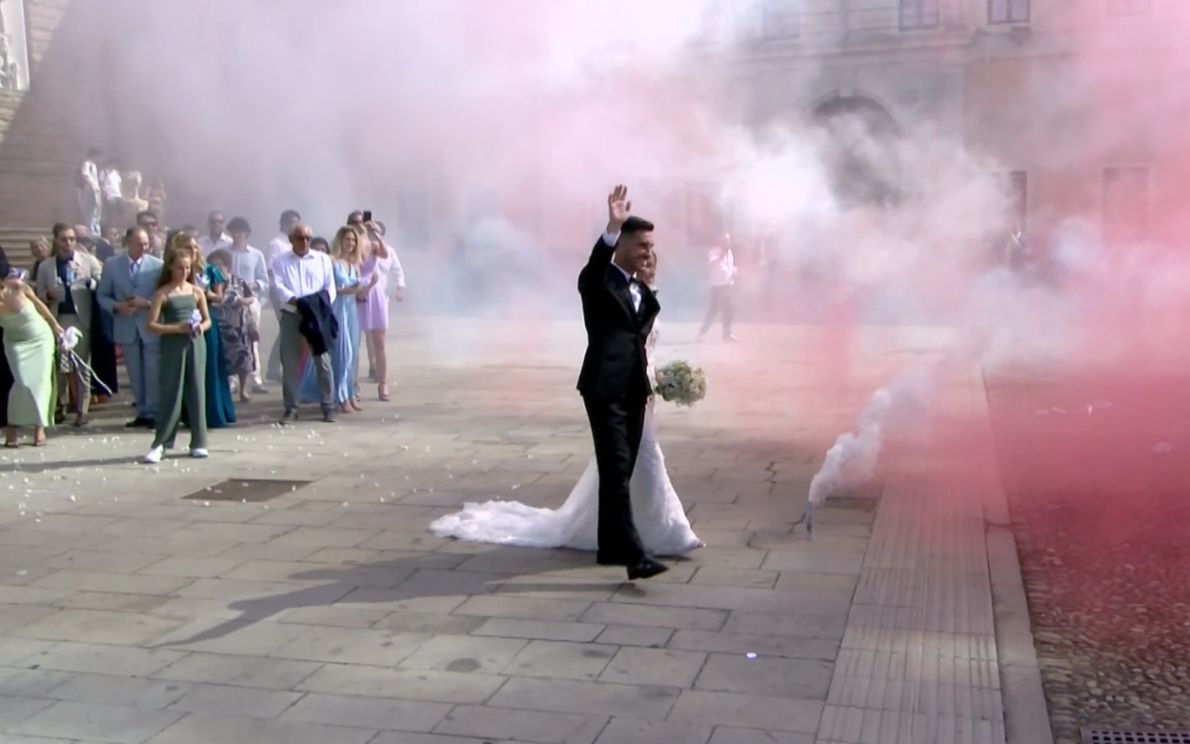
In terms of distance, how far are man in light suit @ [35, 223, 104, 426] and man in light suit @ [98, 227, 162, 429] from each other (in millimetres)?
469

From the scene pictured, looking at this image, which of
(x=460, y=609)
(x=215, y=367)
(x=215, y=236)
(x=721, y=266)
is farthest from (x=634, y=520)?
(x=721, y=266)

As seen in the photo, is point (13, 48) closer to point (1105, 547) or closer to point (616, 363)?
point (616, 363)

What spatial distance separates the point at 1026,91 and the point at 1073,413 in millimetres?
2885

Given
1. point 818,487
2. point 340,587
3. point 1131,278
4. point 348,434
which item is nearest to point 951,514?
point 818,487

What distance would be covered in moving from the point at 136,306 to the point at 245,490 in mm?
2893

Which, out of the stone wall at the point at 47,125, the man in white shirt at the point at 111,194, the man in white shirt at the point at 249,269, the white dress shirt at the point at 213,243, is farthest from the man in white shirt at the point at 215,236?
the stone wall at the point at 47,125

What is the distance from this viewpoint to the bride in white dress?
553 cm

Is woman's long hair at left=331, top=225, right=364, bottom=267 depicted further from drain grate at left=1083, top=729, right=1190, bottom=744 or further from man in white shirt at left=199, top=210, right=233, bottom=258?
drain grate at left=1083, top=729, right=1190, bottom=744

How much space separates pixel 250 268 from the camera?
1127 centimetres

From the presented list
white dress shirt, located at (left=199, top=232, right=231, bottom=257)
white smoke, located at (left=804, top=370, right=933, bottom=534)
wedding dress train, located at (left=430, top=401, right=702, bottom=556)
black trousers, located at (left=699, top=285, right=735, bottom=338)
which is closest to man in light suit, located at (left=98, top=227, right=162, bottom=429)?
white dress shirt, located at (left=199, top=232, right=231, bottom=257)

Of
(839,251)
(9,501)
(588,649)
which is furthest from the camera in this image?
(839,251)

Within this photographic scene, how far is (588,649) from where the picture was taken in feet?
14.1

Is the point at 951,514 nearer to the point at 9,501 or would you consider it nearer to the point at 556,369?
the point at 9,501

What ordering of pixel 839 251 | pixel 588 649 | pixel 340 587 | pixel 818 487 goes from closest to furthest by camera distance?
pixel 588 649 < pixel 340 587 < pixel 818 487 < pixel 839 251
